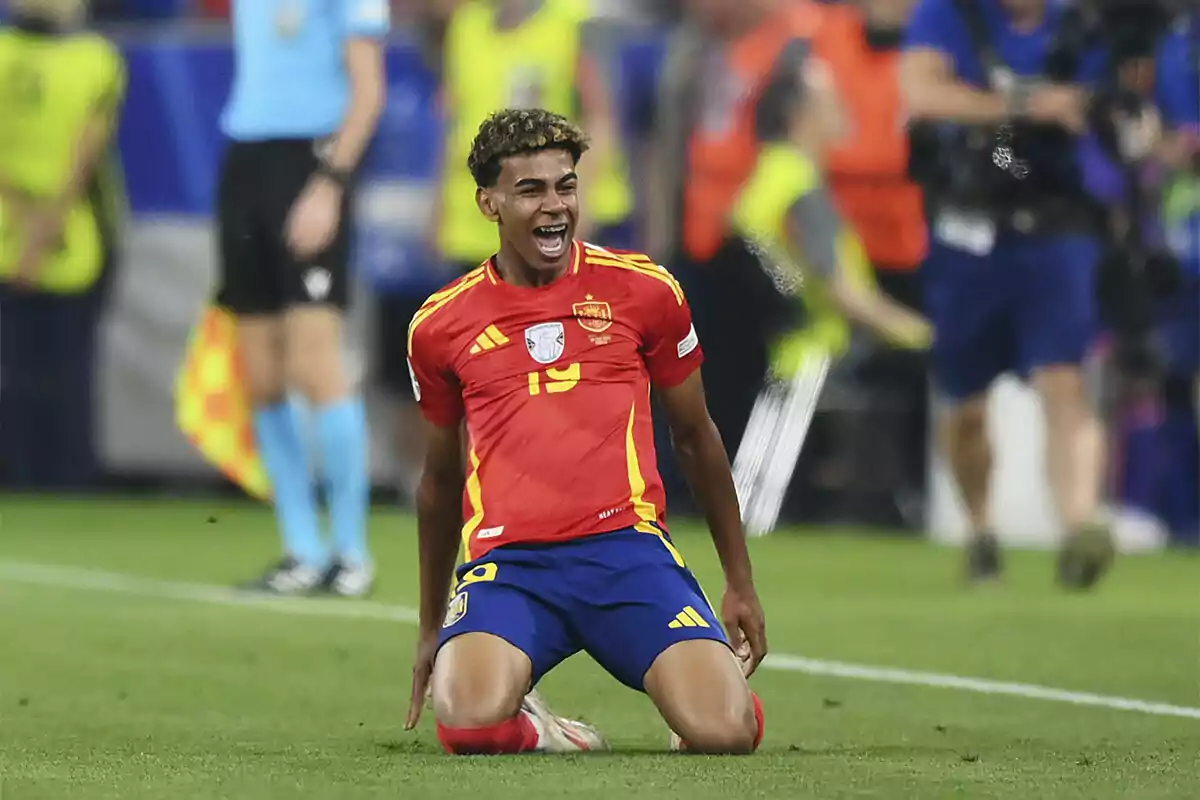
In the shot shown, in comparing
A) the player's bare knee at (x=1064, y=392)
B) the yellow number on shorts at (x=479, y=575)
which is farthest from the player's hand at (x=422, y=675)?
the player's bare knee at (x=1064, y=392)

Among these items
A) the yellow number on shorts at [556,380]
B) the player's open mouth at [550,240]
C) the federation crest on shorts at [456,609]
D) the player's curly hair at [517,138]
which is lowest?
the federation crest on shorts at [456,609]

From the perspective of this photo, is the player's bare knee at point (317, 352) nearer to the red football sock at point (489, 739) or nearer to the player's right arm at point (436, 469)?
the player's right arm at point (436, 469)

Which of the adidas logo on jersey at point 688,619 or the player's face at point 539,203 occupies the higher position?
the player's face at point 539,203

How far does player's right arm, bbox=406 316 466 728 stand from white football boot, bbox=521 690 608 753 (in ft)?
0.95

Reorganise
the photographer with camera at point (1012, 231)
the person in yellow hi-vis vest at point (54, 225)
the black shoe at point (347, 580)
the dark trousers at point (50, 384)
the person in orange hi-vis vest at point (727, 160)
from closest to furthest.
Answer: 1. the black shoe at point (347, 580)
2. the photographer with camera at point (1012, 231)
3. the person in orange hi-vis vest at point (727, 160)
4. the person in yellow hi-vis vest at point (54, 225)
5. the dark trousers at point (50, 384)

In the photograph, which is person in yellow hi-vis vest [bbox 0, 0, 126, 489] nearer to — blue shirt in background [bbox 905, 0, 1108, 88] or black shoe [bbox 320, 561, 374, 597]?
black shoe [bbox 320, 561, 374, 597]

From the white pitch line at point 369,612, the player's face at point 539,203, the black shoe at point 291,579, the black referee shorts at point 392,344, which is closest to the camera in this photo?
the player's face at point 539,203

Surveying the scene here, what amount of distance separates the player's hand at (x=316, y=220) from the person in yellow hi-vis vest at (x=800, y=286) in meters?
3.40

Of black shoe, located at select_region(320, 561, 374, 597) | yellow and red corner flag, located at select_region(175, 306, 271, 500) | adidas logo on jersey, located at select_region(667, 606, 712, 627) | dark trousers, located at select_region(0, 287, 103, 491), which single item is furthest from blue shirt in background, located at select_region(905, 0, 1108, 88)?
dark trousers, located at select_region(0, 287, 103, 491)

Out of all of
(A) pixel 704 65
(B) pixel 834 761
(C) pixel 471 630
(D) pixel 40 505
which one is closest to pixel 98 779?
(C) pixel 471 630

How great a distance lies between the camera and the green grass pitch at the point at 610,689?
5.44m

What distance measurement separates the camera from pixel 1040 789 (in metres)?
5.30

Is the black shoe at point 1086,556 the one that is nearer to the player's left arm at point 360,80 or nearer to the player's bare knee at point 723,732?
the player's left arm at point 360,80

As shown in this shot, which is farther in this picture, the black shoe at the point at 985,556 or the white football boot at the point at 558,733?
the black shoe at the point at 985,556
